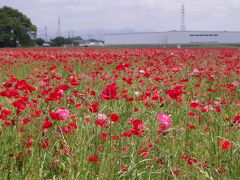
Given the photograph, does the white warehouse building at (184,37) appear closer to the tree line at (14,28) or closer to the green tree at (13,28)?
the tree line at (14,28)

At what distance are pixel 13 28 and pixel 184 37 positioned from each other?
35.0 meters

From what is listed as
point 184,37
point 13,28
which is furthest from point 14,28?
point 184,37

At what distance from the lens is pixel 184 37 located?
3265 inches

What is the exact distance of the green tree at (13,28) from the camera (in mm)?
58500

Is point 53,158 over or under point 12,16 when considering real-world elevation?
under

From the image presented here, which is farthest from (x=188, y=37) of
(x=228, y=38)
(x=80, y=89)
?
(x=80, y=89)

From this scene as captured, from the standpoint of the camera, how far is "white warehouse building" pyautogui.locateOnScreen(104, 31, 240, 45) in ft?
271

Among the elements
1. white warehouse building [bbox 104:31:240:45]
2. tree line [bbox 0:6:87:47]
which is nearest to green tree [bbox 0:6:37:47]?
tree line [bbox 0:6:87:47]

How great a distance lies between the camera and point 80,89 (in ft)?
21.1

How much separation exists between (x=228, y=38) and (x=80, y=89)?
266 feet

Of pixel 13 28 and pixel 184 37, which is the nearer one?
pixel 13 28

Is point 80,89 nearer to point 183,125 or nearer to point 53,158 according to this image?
point 183,125

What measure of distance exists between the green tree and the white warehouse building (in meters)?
26.6

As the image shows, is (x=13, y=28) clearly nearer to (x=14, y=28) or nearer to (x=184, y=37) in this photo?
(x=14, y=28)
